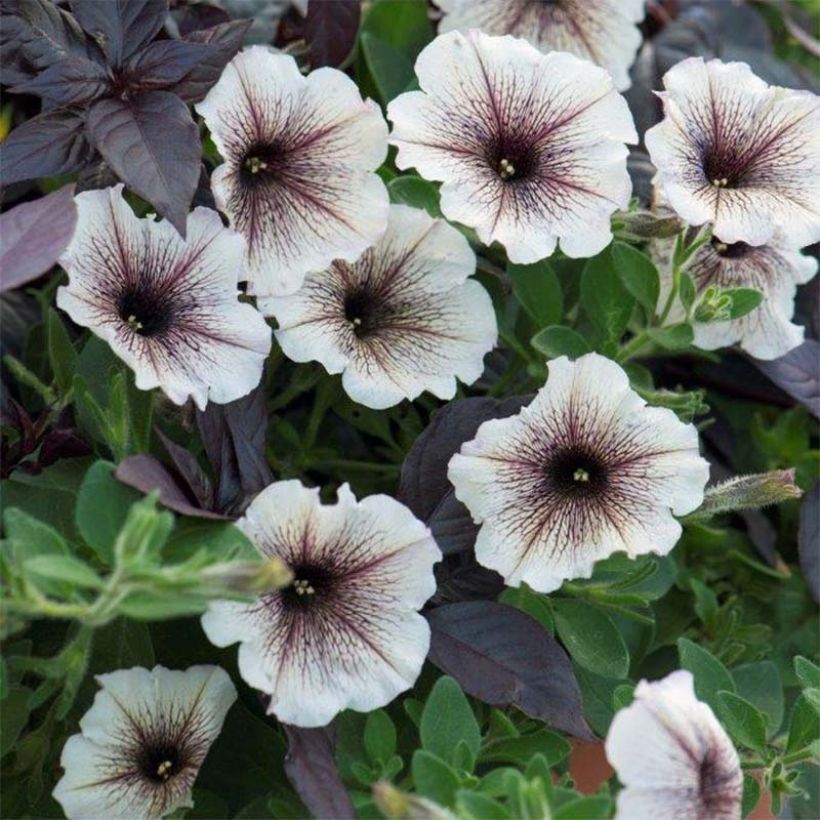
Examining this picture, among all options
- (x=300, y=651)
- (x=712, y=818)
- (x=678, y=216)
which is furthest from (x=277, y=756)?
(x=678, y=216)

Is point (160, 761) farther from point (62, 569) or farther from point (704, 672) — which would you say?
point (704, 672)

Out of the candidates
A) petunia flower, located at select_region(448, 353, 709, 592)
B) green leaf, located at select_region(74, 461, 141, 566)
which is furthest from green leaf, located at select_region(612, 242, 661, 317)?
green leaf, located at select_region(74, 461, 141, 566)

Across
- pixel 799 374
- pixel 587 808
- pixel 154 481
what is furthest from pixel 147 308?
pixel 799 374

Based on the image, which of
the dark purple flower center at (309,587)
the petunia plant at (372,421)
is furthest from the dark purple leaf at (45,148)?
the dark purple flower center at (309,587)

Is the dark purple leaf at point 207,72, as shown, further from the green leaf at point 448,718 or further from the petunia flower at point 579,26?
the green leaf at point 448,718

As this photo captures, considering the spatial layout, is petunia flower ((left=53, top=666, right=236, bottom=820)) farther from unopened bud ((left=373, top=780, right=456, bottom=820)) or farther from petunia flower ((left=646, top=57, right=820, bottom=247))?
petunia flower ((left=646, top=57, right=820, bottom=247))
